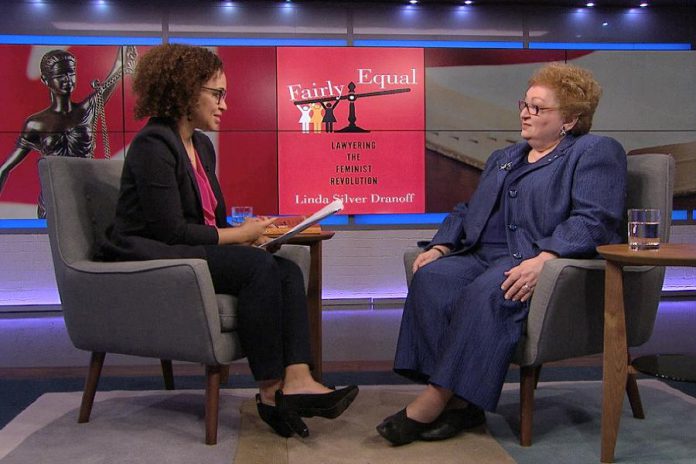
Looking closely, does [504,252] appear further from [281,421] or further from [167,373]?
[167,373]

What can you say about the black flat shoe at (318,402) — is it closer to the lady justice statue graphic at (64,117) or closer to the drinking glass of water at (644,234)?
the drinking glass of water at (644,234)

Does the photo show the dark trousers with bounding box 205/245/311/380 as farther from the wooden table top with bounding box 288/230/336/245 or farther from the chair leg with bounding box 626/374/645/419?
the chair leg with bounding box 626/374/645/419

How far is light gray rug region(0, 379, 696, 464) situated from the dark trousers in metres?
0.27

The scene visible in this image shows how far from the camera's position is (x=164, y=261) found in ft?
7.45

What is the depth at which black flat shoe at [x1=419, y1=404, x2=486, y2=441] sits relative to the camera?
233 cm

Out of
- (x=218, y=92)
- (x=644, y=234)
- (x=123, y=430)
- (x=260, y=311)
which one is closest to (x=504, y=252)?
(x=644, y=234)

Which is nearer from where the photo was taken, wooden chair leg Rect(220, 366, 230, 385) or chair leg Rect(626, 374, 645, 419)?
chair leg Rect(626, 374, 645, 419)

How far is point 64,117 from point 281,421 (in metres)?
3.99

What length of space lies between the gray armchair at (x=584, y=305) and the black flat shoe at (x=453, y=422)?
0.18m

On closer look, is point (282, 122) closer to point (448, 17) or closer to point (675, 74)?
point (448, 17)

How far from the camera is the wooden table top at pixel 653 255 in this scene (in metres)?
1.95

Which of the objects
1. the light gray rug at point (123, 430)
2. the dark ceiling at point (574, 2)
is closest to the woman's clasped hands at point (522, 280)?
the light gray rug at point (123, 430)

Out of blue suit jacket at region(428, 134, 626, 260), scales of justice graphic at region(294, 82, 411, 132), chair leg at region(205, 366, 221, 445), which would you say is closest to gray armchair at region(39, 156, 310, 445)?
chair leg at region(205, 366, 221, 445)

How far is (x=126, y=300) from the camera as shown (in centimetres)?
235
